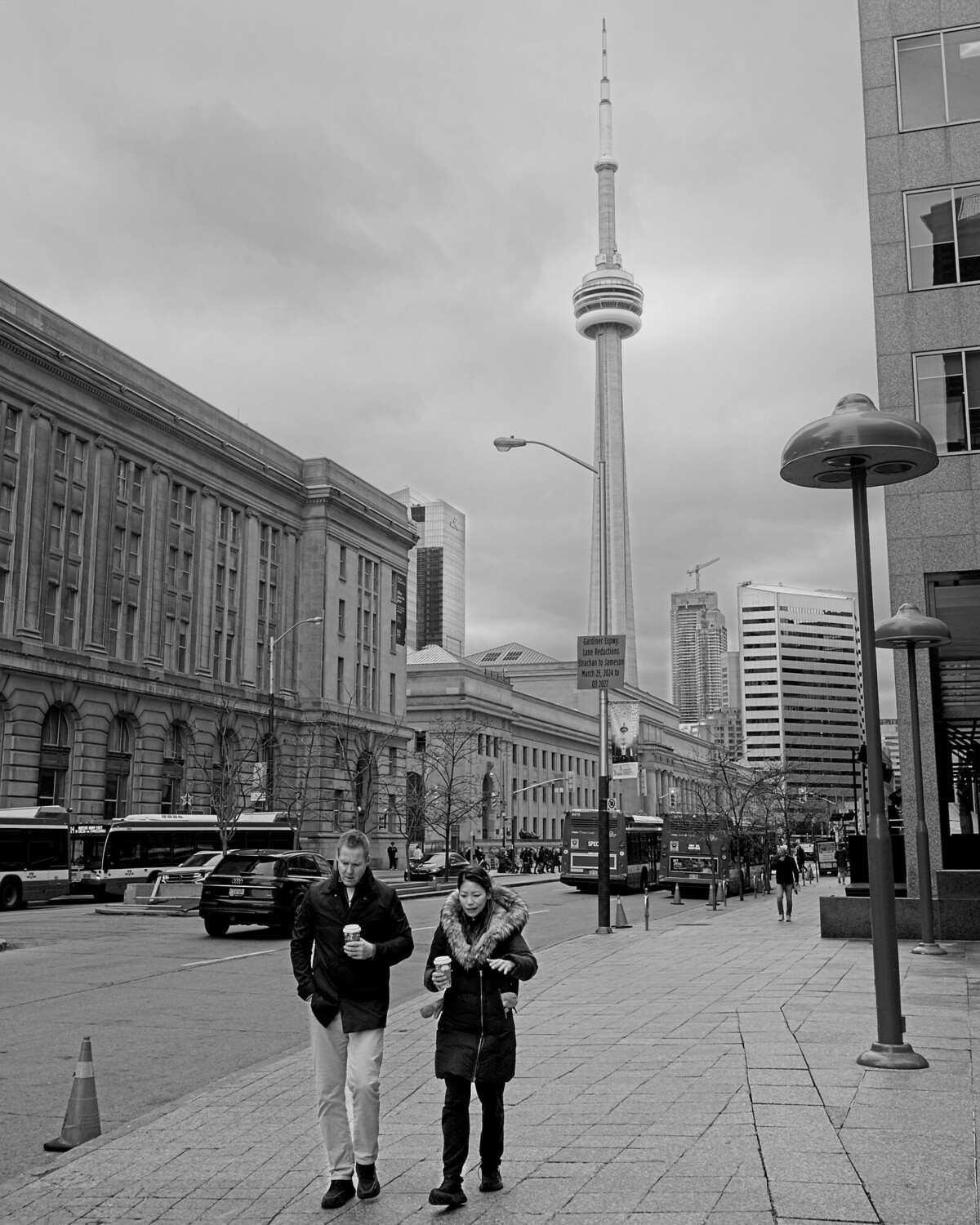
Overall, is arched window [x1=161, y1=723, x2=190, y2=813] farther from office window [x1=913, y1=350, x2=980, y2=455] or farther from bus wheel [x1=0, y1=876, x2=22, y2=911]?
office window [x1=913, y1=350, x2=980, y2=455]

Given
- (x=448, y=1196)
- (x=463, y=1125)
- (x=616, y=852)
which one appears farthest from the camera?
(x=616, y=852)

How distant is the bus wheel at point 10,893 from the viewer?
119 ft

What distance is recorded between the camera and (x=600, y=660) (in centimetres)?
2705

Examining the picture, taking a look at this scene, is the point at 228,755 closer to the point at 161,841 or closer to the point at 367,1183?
the point at 161,841

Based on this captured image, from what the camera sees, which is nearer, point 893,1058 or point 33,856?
point 893,1058

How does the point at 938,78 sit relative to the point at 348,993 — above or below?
above

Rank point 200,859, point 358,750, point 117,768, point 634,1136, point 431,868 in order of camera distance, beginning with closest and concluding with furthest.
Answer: point 634,1136 → point 200,859 → point 117,768 → point 431,868 → point 358,750

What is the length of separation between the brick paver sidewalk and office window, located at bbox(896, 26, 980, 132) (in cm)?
1669

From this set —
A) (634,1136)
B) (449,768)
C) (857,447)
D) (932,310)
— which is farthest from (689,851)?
(449,768)

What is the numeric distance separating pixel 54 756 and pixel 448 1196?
49.0 meters

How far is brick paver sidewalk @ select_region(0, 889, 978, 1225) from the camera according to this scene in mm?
6438

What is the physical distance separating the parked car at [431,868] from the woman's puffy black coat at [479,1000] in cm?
4303

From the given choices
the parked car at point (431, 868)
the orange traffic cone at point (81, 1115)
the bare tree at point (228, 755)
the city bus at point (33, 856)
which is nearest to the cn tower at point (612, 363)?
the parked car at point (431, 868)

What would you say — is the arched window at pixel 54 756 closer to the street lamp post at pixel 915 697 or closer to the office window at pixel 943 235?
the office window at pixel 943 235
